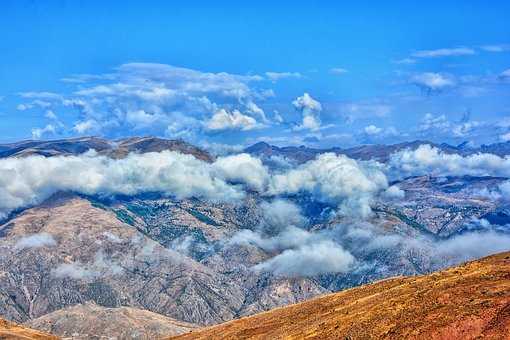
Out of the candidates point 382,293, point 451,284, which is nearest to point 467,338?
point 451,284

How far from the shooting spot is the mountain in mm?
109438

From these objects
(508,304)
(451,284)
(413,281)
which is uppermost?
(508,304)

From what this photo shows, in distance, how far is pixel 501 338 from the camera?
101 metres

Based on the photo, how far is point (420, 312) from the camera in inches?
4843

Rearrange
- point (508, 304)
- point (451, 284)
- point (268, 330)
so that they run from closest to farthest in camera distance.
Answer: point (508, 304)
point (451, 284)
point (268, 330)

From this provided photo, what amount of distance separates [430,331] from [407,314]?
49.7 feet

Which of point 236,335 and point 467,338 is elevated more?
point 467,338

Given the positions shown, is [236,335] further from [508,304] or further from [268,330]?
[508,304]

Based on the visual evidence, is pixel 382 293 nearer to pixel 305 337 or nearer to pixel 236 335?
pixel 305 337

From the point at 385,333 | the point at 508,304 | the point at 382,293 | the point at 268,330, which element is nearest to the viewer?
the point at 508,304

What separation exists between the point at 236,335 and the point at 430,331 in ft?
284

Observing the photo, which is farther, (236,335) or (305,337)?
(236,335)

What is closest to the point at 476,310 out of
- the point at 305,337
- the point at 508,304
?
the point at 508,304

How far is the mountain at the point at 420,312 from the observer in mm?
109438
